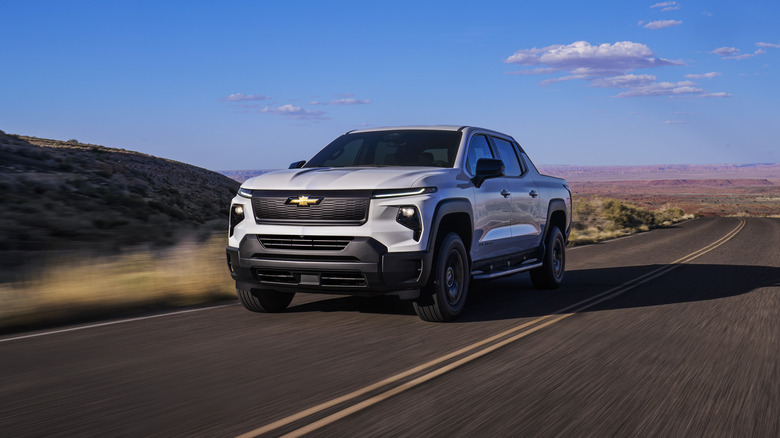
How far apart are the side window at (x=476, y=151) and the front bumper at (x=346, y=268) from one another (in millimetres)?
1839

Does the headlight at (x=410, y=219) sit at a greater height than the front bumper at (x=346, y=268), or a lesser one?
greater

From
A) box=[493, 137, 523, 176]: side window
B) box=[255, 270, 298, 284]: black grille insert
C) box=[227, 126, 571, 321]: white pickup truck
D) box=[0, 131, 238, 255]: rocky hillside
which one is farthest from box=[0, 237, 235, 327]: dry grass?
box=[0, 131, 238, 255]: rocky hillside

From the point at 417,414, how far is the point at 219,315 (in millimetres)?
4235

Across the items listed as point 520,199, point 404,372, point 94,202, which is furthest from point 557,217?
point 94,202

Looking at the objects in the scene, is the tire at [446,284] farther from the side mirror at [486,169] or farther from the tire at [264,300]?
the tire at [264,300]

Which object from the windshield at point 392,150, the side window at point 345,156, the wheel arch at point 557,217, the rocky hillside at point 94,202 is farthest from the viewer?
the rocky hillside at point 94,202

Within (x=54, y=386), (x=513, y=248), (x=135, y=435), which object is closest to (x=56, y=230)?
(x=513, y=248)

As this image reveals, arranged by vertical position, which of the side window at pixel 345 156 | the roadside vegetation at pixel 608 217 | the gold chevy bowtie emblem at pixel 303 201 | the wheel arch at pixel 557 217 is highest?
the side window at pixel 345 156

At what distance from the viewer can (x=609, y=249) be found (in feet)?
67.1

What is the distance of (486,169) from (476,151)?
0.97m

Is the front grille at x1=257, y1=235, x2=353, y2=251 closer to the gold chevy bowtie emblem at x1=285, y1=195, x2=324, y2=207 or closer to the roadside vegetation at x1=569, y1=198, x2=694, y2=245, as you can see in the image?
the gold chevy bowtie emblem at x1=285, y1=195, x2=324, y2=207

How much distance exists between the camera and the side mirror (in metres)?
7.98

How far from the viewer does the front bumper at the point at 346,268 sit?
6.87 m

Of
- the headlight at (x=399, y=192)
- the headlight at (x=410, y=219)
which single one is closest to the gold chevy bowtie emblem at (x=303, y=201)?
the headlight at (x=399, y=192)
